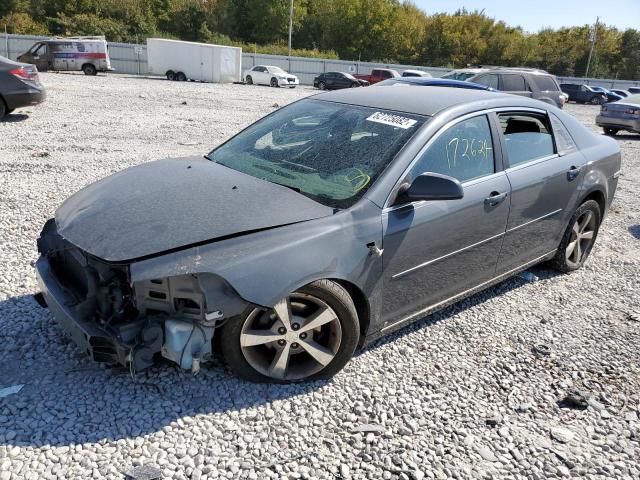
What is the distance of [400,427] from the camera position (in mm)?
2832

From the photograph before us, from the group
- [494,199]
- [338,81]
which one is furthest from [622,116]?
[338,81]

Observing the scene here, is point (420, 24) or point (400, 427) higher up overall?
point (420, 24)

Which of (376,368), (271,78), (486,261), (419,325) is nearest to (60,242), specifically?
(376,368)

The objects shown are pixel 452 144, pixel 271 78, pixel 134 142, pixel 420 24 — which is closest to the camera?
pixel 452 144

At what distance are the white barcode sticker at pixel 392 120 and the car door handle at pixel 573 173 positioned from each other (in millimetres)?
1752

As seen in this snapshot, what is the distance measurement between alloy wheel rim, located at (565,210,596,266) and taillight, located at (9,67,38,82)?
10.7m

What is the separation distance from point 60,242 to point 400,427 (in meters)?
2.19

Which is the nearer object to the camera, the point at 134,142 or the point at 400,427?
the point at 400,427

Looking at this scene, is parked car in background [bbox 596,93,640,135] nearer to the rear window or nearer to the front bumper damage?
the rear window

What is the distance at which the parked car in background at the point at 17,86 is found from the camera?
10547 mm

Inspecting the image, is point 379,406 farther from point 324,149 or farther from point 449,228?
point 324,149

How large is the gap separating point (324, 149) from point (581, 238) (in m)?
2.92

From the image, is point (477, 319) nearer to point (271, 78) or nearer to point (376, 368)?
point (376, 368)

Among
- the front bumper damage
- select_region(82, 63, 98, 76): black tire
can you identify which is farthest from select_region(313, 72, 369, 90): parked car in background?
the front bumper damage
